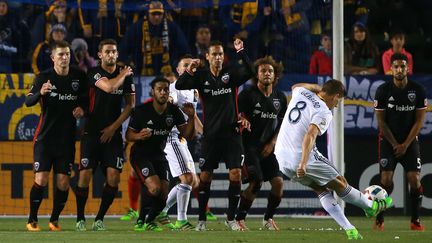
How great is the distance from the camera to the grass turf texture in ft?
45.0

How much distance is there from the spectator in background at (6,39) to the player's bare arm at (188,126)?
4.61 metres

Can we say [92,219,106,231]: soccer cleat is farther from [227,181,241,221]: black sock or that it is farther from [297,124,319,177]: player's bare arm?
[297,124,319,177]: player's bare arm

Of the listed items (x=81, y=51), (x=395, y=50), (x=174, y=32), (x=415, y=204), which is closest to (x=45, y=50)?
(x=81, y=51)

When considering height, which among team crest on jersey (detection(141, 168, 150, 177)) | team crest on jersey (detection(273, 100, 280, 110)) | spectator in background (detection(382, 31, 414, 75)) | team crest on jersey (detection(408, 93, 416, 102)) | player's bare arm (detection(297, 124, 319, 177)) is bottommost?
team crest on jersey (detection(141, 168, 150, 177))

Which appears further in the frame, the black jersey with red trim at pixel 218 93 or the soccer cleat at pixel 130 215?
the soccer cleat at pixel 130 215

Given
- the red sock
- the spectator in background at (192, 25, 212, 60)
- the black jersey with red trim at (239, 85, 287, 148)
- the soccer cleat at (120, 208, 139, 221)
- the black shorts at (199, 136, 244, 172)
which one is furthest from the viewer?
the spectator in background at (192, 25, 212, 60)

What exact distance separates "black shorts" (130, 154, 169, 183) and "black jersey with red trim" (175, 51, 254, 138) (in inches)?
28.3

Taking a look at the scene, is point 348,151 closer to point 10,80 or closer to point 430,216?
point 430,216

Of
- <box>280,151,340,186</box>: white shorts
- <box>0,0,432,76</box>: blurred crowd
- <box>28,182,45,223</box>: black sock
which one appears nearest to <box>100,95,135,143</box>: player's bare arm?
<box>28,182,45,223</box>: black sock

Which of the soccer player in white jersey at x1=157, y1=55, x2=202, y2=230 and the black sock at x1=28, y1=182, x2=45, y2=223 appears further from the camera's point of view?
the soccer player in white jersey at x1=157, y1=55, x2=202, y2=230

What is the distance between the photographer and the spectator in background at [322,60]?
20.1m

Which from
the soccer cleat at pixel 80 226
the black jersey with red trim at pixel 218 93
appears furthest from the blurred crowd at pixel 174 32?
the soccer cleat at pixel 80 226

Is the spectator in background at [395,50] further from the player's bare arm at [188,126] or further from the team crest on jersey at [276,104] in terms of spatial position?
the player's bare arm at [188,126]

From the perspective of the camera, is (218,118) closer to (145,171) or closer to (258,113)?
(258,113)
